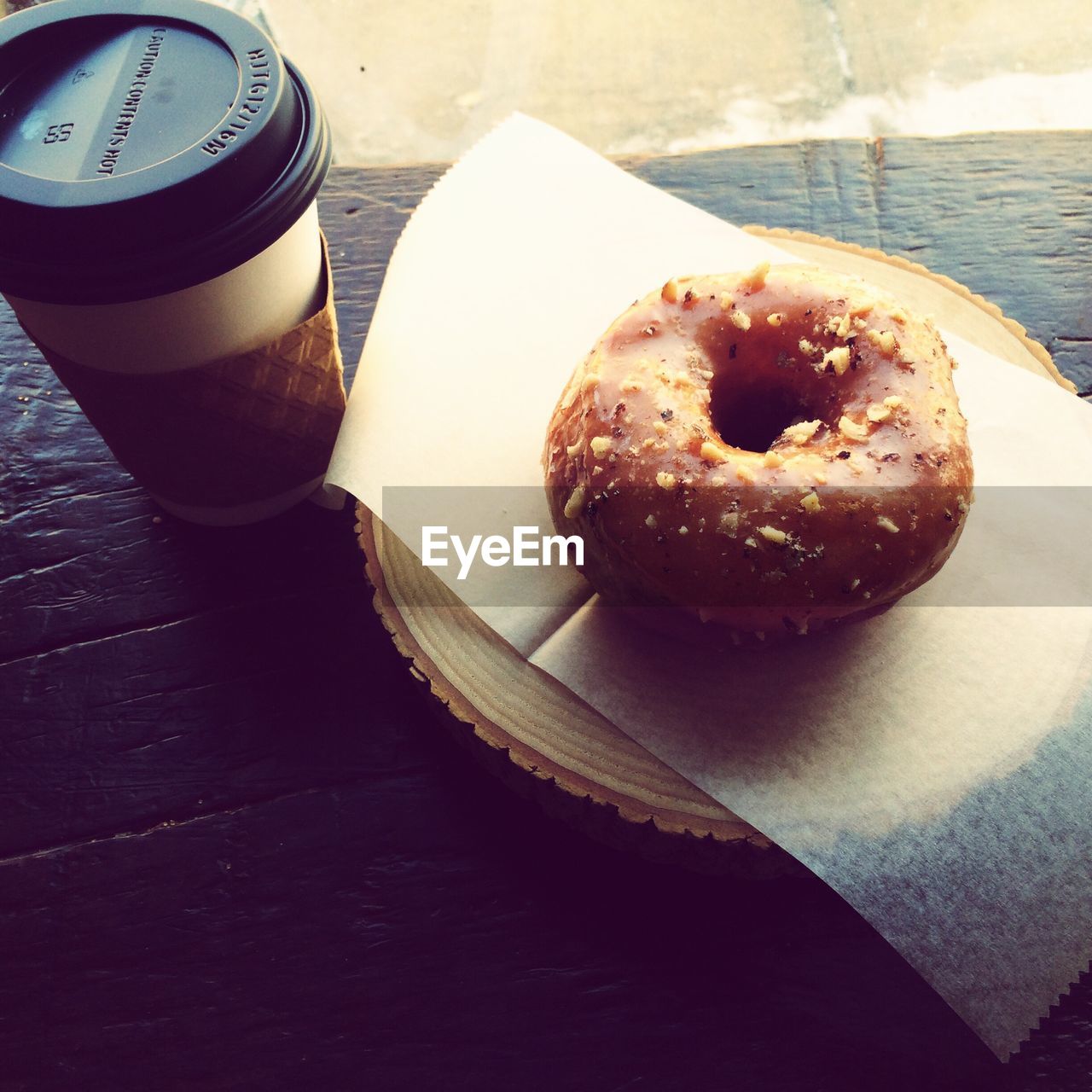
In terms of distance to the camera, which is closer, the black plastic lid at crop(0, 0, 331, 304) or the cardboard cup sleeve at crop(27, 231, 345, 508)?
the black plastic lid at crop(0, 0, 331, 304)

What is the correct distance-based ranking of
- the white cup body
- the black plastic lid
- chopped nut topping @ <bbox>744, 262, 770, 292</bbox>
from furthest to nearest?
chopped nut topping @ <bbox>744, 262, 770, 292</bbox> < the white cup body < the black plastic lid

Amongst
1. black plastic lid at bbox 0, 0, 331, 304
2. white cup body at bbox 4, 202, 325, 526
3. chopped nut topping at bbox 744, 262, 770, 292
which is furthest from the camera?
chopped nut topping at bbox 744, 262, 770, 292

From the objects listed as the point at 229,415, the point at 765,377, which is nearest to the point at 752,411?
the point at 765,377

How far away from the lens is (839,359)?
3.89 ft

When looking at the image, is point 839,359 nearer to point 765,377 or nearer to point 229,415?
point 765,377

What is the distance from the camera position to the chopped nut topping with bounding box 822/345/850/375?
1.19m

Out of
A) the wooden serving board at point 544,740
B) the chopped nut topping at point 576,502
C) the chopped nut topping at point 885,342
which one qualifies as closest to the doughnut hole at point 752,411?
the chopped nut topping at point 885,342

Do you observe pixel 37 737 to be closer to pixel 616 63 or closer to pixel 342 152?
pixel 342 152

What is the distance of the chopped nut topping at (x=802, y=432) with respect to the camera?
1184 mm

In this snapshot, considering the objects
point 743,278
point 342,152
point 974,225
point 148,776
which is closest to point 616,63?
point 342,152

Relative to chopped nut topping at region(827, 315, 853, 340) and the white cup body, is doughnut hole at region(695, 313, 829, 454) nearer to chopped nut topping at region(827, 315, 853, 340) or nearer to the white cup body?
chopped nut topping at region(827, 315, 853, 340)

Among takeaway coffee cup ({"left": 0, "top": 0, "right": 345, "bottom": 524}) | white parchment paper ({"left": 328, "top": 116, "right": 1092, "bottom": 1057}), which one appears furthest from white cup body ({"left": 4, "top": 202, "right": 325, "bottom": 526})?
white parchment paper ({"left": 328, "top": 116, "right": 1092, "bottom": 1057})

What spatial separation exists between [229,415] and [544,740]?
565 millimetres

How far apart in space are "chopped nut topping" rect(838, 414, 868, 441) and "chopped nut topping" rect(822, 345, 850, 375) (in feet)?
0.23
